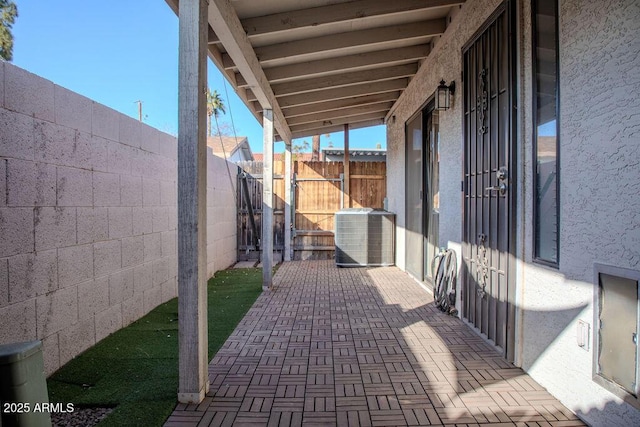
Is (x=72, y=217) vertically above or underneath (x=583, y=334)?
above

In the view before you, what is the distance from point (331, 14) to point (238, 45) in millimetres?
978

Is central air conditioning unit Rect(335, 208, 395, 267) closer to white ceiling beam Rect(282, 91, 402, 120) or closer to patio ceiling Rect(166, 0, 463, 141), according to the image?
white ceiling beam Rect(282, 91, 402, 120)

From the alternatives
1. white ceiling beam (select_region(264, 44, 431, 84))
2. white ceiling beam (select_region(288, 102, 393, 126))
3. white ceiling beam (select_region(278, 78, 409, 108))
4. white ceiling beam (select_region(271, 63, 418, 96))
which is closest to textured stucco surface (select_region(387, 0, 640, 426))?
white ceiling beam (select_region(264, 44, 431, 84))

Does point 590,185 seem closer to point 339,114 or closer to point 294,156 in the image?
point 339,114

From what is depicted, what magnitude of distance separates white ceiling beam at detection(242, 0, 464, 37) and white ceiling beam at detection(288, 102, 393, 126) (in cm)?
396

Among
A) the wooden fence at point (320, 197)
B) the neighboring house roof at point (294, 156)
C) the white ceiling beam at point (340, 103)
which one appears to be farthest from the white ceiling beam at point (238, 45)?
the neighboring house roof at point (294, 156)

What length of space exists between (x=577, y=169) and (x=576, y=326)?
88cm

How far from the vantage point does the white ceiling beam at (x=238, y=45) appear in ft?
10.6

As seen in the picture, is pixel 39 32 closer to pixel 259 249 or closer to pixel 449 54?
pixel 259 249

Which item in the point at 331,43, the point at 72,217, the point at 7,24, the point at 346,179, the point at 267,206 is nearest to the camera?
the point at 72,217

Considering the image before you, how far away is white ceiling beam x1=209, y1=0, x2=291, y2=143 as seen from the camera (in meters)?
3.24

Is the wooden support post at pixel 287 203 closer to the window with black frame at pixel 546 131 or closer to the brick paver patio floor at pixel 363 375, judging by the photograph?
the brick paver patio floor at pixel 363 375

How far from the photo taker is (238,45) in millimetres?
3816

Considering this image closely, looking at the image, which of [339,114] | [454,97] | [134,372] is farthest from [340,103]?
[134,372]
